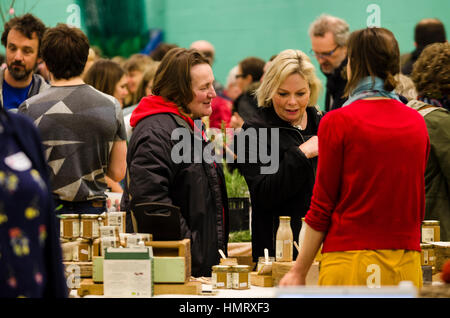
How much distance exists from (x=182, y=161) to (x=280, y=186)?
0.52 m

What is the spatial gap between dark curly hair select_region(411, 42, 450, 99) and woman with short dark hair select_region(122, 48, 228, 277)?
111cm

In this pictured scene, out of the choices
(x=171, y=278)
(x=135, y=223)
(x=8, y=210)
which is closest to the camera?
(x=8, y=210)

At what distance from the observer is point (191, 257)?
3.19 meters

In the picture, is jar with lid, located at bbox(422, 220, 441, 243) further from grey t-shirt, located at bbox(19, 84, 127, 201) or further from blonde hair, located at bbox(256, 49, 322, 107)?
grey t-shirt, located at bbox(19, 84, 127, 201)

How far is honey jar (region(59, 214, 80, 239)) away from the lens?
10.1 feet

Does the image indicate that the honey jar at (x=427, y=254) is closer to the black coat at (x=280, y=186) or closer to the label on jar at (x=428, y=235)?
the label on jar at (x=428, y=235)

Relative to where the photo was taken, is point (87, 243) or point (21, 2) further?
point (21, 2)

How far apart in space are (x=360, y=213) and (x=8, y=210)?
123 centimetres

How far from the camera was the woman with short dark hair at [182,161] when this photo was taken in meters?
3.13

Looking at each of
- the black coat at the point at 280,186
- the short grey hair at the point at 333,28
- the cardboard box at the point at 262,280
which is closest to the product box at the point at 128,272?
the cardboard box at the point at 262,280

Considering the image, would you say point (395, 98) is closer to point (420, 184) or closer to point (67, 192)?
point (420, 184)

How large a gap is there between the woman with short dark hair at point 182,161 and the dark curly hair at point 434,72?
1.11 metres
